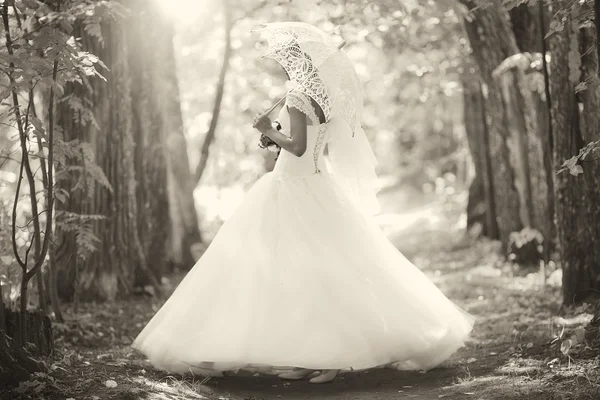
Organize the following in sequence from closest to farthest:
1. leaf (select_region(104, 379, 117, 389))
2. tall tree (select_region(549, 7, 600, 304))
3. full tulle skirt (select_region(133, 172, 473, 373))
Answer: leaf (select_region(104, 379, 117, 389))
full tulle skirt (select_region(133, 172, 473, 373))
tall tree (select_region(549, 7, 600, 304))

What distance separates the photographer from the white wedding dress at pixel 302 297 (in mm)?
5270

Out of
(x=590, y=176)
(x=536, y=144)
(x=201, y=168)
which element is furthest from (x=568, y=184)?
(x=201, y=168)

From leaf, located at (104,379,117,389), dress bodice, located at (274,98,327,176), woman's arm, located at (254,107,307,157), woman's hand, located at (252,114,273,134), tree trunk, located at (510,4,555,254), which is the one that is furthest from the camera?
tree trunk, located at (510,4,555,254)

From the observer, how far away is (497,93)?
10648 millimetres

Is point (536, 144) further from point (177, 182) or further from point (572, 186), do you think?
point (177, 182)

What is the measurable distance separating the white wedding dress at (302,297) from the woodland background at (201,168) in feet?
1.04

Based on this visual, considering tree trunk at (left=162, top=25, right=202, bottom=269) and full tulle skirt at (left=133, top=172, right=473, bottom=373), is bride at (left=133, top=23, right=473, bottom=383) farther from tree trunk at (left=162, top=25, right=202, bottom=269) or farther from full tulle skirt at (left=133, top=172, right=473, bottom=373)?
tree trunk at (left=162, top=25, right=202, bottom=269)

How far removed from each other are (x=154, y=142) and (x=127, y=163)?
1649mm

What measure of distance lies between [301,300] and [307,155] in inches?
45.3

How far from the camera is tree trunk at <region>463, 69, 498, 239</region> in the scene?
43.1 ft

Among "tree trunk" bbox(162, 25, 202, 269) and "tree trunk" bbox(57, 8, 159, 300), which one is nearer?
"tree trunk" bbox(57, 8, 159, 300)

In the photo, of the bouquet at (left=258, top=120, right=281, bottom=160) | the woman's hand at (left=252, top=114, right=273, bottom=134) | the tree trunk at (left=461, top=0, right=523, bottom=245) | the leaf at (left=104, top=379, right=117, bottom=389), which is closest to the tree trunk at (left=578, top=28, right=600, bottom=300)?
the tree trunk at (left=461, top=0, right=523, bottom=245)

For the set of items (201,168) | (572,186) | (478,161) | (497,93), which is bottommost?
(572,186)

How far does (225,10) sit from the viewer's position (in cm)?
1250
